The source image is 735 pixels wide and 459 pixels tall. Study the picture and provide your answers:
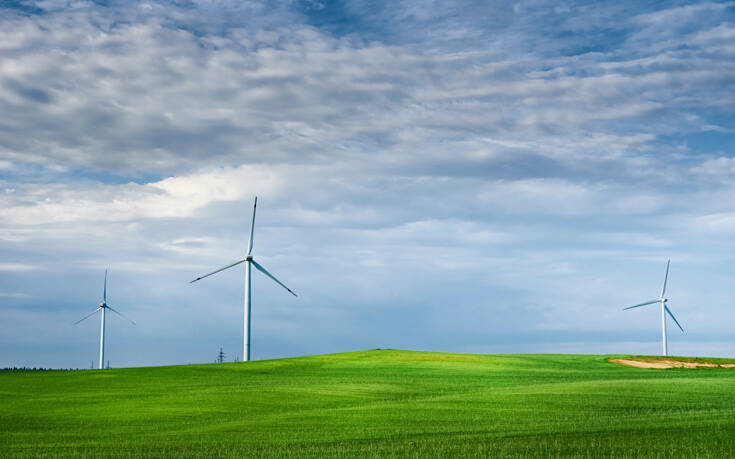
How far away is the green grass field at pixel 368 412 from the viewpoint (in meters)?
→ 28.1

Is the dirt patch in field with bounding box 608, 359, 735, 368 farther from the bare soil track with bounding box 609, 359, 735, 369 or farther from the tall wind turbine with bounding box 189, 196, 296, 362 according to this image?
the tall wind turbine with bounding box 189, 196, 296, 362

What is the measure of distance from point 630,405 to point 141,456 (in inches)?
1063

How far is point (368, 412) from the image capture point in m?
39.1

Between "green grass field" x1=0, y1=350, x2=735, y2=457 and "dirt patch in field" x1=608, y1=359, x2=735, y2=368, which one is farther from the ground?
"dirt patch in field" x1=608, y1=359, x2=735, y2=368

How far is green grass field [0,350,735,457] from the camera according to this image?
28094 mm

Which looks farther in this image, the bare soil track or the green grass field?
the bare soil track

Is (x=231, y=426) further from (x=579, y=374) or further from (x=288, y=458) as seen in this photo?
(x=579, y=374)

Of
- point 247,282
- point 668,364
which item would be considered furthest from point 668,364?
point 247,282

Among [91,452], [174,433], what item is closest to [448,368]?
[174,433]

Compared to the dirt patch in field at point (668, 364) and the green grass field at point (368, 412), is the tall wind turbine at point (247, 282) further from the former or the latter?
the dirt patch in field at point (668, 364)

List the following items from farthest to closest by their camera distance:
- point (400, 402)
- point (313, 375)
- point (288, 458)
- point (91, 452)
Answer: point (313, 375) → point (400, 402) → point (91, 452) → point (288, 458)

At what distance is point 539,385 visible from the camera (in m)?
55.2

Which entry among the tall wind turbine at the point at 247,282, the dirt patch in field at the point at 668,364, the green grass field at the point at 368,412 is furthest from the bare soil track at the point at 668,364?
the tall wind turbine at the point at 247,282

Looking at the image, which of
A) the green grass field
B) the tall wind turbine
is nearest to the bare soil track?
the green grass field
